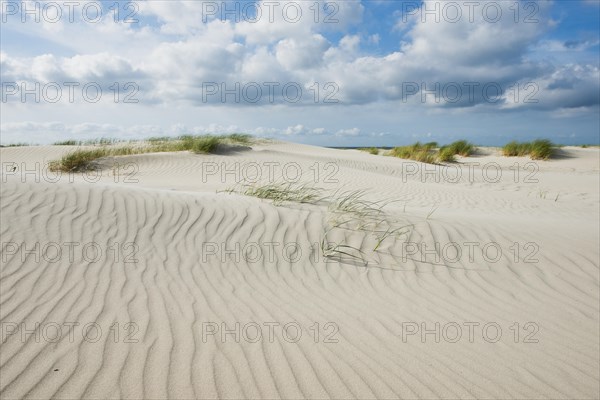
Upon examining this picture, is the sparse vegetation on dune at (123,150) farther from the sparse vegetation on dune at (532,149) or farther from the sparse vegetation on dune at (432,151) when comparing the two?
the sparse vegetation on dune at (532,149)

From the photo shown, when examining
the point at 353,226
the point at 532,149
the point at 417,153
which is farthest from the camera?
the point at 417,153

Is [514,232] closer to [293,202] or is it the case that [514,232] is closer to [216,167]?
[293,202]

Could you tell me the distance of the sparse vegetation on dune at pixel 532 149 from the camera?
56.3 ft

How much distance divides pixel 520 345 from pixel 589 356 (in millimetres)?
463

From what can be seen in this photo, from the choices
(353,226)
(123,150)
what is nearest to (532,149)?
(353,226)

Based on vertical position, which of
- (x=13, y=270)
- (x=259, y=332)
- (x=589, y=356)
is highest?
(x=13, y=270)

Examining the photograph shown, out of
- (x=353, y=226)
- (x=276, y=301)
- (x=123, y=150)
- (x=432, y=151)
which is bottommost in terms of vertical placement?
(x=276, y=301)

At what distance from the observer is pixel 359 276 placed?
3693 millimetres

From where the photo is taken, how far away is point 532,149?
17.6 metres

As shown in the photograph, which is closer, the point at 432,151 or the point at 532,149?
the point at 532,149

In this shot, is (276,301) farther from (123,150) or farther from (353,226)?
(123,150)

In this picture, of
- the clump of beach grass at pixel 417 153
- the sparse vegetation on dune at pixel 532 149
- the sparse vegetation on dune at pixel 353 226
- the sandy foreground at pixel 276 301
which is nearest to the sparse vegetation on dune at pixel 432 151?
the clump of beach grass at pixel 417 153

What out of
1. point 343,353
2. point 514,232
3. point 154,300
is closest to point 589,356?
point 343,353

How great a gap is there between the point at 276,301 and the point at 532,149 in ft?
61.7
